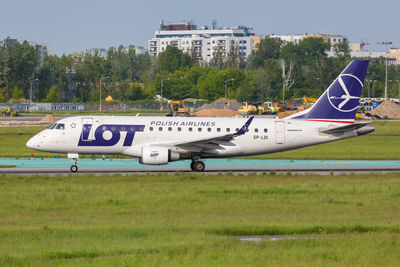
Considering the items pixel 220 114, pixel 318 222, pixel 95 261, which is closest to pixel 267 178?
pixel 318 222

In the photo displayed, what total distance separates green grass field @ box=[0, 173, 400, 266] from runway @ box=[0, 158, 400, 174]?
5.34 m

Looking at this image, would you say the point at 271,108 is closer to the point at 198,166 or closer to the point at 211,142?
the point at 198,166

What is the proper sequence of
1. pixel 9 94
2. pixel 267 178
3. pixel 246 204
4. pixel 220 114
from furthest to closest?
pixel 9 94 → pixel 220 114 → pixel 267 178 → pixel 246 204

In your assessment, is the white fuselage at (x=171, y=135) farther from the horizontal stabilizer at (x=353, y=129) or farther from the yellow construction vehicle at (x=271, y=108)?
the yellow construction vehicle at (x=271, y=108)

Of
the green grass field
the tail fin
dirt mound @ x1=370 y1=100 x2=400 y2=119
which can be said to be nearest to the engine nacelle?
the green grass field

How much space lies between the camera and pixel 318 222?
23453 mm

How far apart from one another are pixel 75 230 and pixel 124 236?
185 centimetres

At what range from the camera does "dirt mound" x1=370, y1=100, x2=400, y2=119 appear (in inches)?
5558

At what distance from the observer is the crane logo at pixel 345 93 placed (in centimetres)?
4362

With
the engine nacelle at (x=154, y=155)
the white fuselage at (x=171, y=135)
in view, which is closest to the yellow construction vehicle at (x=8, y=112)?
the white fuselage at (x=171, y=135)

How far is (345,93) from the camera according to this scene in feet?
143

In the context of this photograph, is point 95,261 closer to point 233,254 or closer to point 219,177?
point 233,254

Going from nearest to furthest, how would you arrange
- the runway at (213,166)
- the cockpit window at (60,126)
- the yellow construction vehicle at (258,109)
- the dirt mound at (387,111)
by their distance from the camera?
1. the cockpit window at (60,126)
2. the runway at (213,166)
3. the dirt mound at (387,111)
4. the yellow construction vehicle at (258,109)

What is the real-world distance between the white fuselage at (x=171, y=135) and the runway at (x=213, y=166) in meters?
1.75
